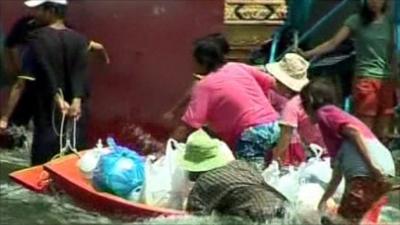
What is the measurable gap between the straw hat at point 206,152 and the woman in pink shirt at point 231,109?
309 millimetres

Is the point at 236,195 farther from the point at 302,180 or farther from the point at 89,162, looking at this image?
the point at 89,162

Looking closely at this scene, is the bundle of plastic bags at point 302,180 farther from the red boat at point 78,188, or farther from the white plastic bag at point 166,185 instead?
the red boat at point 78,188

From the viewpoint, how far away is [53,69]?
1002 centimetres

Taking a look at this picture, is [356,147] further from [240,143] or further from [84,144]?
[84,144]

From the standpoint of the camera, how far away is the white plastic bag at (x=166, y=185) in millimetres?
9266

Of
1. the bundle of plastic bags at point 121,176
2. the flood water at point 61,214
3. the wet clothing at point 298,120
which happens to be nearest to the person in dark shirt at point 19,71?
the flood water at point 61,214

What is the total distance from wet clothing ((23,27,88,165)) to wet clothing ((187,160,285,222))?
4.96ft

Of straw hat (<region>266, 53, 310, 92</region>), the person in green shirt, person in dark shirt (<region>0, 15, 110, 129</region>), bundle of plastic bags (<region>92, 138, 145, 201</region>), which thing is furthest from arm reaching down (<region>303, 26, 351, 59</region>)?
bundle of plastic bags (<region>92, 138, 145, 201</region>)

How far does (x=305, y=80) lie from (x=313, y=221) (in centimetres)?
144

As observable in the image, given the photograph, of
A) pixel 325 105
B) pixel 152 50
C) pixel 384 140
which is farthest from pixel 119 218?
pixel 152 50

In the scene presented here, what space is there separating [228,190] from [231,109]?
35.6 inches

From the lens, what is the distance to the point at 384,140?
1130 centimetres

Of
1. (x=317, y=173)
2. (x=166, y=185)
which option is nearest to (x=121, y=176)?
(x=166, y=185)

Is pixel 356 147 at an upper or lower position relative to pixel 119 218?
upper
